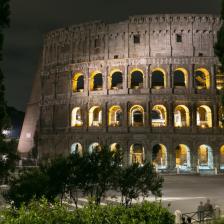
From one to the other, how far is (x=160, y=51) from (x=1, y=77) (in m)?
24.4

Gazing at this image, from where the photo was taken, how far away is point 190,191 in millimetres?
23047

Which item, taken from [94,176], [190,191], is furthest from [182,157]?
[94,176]

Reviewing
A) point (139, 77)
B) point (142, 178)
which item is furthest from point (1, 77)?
point (139, 77)

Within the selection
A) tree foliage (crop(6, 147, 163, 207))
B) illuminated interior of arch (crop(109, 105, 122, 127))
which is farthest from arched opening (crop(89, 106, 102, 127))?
tree foliage (crop(6, 147, 163, 207))

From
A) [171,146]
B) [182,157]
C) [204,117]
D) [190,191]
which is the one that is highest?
[204,117]

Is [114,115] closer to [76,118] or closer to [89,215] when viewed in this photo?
[76,118]

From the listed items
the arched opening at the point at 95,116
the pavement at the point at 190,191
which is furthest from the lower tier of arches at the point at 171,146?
the pavement at the point at 190,191

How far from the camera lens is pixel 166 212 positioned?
822cm

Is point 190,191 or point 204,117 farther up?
point 204,117

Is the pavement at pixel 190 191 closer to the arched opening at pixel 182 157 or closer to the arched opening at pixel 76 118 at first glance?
the arched opening at pixel 182 157

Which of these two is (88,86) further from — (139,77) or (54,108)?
(139,77)

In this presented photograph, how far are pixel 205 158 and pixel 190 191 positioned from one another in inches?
633

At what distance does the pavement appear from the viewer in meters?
18.4

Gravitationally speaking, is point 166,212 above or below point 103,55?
below
